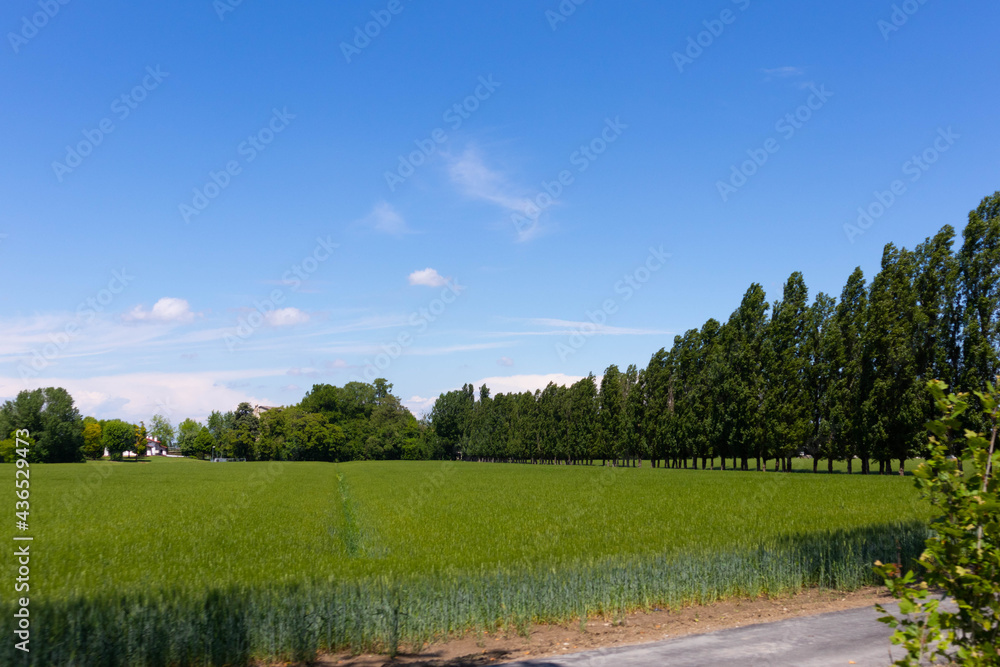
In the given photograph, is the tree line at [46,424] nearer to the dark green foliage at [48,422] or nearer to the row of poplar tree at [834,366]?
the dark green foliage at [48,422]

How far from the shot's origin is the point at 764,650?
29.3 ft

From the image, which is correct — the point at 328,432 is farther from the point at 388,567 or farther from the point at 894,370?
the point at 388,567

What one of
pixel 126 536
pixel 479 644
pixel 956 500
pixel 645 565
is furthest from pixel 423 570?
pixel 126 536

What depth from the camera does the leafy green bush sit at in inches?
152

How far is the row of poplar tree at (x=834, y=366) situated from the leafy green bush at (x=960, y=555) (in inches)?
1739

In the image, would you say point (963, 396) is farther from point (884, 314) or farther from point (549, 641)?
point (884, 314)

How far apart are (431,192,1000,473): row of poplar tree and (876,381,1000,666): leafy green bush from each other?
145ft

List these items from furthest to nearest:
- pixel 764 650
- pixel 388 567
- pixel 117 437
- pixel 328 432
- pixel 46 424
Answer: pixel 117 437 < pixel 328 432 < pixel 46 424 < pixel 388 567 < pixel 764 650

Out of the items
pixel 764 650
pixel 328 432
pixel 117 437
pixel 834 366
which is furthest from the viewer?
pixel 117 437

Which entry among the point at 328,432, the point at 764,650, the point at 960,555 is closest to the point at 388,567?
the point at 764,650

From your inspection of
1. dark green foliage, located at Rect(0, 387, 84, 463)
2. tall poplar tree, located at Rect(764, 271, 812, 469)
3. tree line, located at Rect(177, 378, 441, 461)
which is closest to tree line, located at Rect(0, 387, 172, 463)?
dark green foliage, located at Rect(0, 387, 84, 463)

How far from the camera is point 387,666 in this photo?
897 cm

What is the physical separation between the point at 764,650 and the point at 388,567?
25.1ft

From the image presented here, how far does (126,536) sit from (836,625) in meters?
21.4
